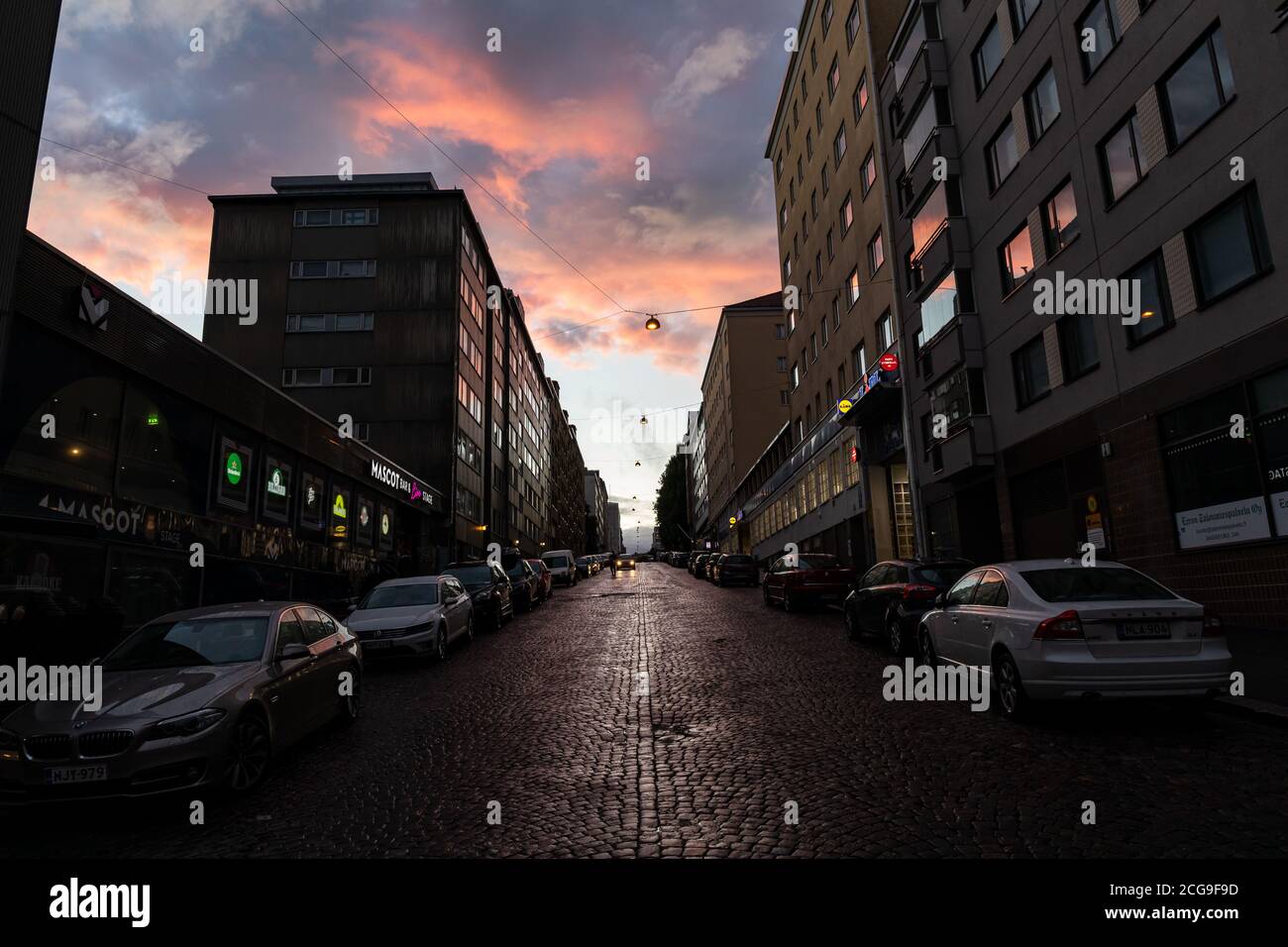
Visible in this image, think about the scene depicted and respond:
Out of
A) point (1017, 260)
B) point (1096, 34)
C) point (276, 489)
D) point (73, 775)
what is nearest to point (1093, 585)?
point (73, 775)

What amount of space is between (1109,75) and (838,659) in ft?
42.6

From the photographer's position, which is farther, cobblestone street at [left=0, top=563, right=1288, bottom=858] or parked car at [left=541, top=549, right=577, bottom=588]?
parked car at [left=541, top=549, right=577, bottom=588]

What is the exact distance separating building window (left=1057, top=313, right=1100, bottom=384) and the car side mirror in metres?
15.7

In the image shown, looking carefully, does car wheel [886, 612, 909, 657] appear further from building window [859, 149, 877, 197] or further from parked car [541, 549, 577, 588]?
parked car [541, 549, 577, 588]

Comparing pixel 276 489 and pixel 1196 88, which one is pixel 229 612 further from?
pixel 1196 88

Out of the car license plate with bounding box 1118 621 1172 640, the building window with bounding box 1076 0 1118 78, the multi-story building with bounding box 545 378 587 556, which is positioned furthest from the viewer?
Result: the multi-story building with bounding box 545 378 587 556

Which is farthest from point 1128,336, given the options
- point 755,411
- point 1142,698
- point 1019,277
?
point 755,411

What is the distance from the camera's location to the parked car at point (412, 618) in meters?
12.3

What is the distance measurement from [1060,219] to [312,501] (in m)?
21.7

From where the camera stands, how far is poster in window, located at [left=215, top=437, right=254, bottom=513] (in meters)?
18.1

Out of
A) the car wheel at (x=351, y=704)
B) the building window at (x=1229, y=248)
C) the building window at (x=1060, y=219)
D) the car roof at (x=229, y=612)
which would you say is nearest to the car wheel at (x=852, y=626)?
the building window at (x=1229, y=248)

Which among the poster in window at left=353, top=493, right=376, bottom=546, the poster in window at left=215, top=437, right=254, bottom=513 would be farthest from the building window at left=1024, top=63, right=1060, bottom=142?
the poster in window at left=353, top=493, right=376, bottom=546

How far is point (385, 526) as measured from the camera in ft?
103

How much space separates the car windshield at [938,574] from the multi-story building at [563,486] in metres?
75.5
